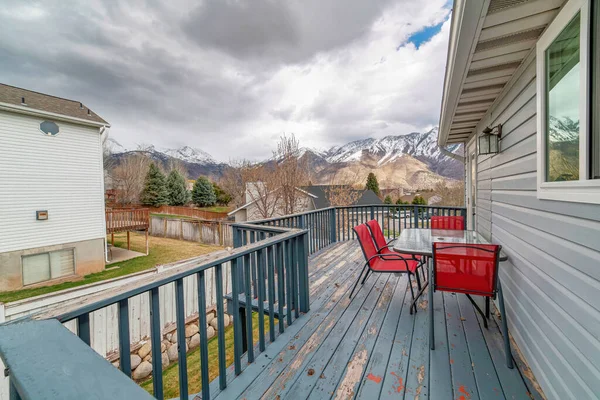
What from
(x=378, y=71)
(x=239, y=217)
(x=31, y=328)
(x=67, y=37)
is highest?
(x=378, y=71)

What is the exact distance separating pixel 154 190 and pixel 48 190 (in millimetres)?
20715

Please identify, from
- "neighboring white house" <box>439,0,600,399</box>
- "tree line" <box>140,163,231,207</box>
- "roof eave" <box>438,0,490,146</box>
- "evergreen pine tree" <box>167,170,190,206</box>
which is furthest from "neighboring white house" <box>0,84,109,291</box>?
"evergreen pine tree" <box>167,170,190,206</box>

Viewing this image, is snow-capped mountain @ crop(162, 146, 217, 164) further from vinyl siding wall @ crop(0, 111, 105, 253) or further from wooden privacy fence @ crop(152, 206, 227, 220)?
vinyl siding wall @ crop(0, 111, 105, 253)

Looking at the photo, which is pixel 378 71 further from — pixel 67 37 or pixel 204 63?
pixel 67 37

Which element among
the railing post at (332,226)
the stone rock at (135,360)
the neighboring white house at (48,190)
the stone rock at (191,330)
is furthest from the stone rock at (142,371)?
the neighboring white house at (48,190)

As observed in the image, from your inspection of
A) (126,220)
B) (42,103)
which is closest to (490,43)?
(42,103)

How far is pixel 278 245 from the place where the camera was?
90.8 inches

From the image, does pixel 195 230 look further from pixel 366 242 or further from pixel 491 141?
pixel 491 141

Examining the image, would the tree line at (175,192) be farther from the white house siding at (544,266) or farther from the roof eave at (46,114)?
the white house siding at (544,266)

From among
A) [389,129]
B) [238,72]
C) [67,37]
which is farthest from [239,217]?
[389,129]

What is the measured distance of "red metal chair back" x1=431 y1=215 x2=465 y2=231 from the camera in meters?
4.29

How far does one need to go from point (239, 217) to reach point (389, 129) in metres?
89.2

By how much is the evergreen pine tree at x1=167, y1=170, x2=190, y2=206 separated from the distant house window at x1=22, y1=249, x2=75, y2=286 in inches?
870

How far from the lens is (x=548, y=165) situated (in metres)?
1.71
